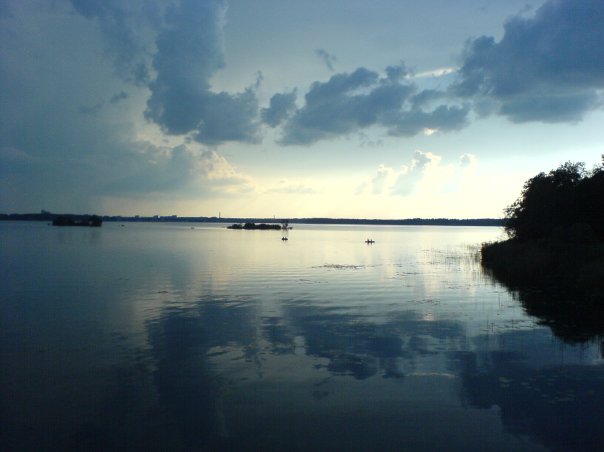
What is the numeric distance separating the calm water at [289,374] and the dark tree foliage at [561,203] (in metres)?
26.7

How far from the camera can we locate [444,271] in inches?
2030

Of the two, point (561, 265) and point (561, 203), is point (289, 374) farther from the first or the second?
point (561, 203)

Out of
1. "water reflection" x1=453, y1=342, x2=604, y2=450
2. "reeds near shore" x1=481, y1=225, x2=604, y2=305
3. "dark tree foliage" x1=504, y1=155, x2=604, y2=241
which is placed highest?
"dark tree foliage" x1=504, y1=155, x2=604, y2=241

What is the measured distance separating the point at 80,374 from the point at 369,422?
10.2 m

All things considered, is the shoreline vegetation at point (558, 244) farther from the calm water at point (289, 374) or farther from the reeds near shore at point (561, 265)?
the calm water at point (289, 374)

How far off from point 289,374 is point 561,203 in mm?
47508

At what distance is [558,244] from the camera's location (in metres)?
45.2

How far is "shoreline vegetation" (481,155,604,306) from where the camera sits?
3419 cm

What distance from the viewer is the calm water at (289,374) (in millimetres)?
12164

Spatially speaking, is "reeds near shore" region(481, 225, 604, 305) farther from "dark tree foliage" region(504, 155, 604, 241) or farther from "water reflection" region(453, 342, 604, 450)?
"water reflection" region(453, 342, 604, 450)

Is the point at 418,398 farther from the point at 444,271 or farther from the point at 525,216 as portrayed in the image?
the point at 525,216

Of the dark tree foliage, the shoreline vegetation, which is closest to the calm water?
the shoreline vegetation

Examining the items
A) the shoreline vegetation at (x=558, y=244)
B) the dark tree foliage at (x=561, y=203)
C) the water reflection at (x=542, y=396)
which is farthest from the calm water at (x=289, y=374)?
the dark tree foliage at (x=561, y=203)

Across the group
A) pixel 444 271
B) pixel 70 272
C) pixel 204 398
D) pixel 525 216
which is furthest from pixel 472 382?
pixel 525 216
